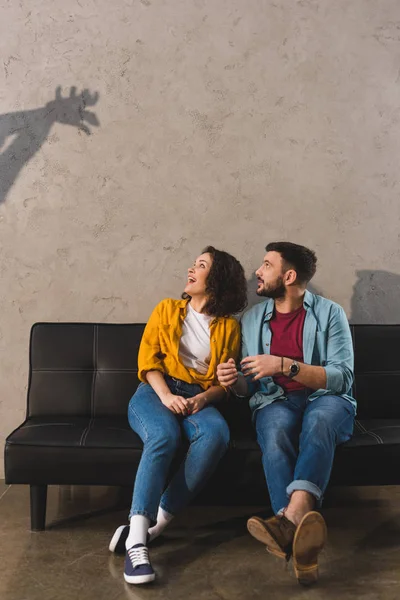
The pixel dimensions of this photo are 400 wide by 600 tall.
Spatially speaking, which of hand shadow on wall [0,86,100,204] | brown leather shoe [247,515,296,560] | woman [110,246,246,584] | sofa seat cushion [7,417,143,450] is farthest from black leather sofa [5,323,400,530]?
hand shadow on wall [0,86,100,204]

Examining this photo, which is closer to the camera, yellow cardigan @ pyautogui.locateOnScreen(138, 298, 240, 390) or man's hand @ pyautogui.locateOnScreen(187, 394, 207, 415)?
man's hand @ pyautogui.locateOnScreen(187, 394, 207, 415)

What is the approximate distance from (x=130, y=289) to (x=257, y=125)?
101 cm

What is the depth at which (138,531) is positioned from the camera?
2154 millimetres

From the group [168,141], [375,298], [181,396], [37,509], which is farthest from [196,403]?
[168,141]

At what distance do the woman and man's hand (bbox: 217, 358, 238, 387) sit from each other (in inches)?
4.6

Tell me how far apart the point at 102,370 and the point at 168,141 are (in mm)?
1142

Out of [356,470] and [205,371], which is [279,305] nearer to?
[205,371]

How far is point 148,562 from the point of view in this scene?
2.09m

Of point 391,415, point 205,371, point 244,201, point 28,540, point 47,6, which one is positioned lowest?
point 28,540

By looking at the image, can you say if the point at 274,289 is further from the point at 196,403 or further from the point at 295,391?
the point at 196,403

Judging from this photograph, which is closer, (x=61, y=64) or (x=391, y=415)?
(x=391, y=415)

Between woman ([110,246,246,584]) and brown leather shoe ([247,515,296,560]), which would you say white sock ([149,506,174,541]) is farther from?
brown leather shoe ([247,515,296,560])

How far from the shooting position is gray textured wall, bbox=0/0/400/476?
3137mm

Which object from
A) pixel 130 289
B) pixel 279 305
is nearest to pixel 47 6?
pixel 130 289
